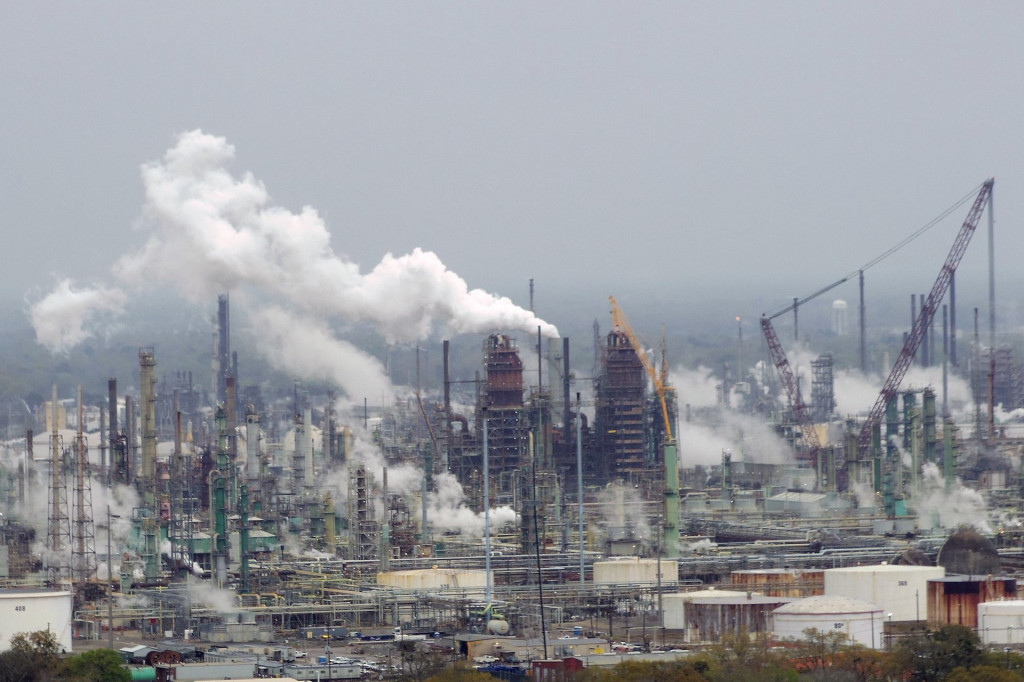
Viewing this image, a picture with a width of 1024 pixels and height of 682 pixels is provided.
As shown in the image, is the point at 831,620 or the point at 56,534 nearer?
the point at 831,620

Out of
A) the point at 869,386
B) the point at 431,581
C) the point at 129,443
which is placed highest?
the point at 869,386

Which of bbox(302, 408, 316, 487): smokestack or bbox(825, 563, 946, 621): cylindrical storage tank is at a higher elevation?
bbox(302, 408, 316, 487): smokestack

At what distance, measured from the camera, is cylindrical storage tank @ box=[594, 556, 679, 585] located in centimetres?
3934

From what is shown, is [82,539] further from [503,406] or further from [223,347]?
[223,347]

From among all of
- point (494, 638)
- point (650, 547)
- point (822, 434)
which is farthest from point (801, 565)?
point (822, 434)

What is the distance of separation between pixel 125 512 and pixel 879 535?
663 inches

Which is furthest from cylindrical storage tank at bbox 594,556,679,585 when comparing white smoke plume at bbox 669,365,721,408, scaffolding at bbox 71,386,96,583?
white smoke plume at bbox 669,365,721,408

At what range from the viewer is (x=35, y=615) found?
31.4 metres

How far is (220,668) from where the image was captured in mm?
28578

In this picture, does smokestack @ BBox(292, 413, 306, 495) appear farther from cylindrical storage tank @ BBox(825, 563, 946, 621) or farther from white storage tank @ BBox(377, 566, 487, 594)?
cylindrical storage tank @ BBox(825, 563, 946, 621)

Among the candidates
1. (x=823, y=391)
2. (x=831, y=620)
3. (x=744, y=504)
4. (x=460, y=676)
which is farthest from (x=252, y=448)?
(x=823, y=391)

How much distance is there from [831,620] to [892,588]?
385 centimetres

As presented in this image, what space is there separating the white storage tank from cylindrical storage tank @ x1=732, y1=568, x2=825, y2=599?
4692 millimetres

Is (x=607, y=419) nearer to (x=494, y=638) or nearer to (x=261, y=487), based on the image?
(x=261, y=487)
